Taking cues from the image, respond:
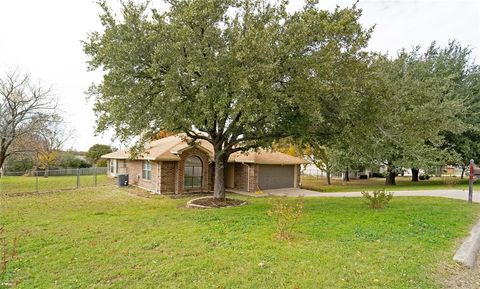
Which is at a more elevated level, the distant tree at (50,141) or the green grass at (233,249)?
the distant tree at (50,141)

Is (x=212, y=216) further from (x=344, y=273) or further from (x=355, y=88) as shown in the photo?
(x=355, y=88)

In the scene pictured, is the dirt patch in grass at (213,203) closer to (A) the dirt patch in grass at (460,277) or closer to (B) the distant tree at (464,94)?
(A) the dirt patch in grass at (460,277)

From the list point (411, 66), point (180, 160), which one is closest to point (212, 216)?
point (180, 160)

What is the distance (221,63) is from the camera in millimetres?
10188

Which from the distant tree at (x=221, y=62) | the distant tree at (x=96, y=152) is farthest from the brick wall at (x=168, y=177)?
the distant tree at (x=96, y=152)

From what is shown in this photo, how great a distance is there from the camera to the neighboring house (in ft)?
60.6

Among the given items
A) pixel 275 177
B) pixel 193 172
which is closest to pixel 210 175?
pixel 193 172

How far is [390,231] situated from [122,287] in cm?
638

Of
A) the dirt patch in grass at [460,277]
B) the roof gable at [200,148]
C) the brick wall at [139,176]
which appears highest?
the roof gable at [200,148]

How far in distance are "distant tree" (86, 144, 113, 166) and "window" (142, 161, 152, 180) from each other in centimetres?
2299

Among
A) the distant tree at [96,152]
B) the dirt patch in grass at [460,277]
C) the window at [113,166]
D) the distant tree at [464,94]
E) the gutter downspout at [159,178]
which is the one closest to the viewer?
the dirt patch in grass at [460,277]

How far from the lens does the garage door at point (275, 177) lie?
2111cm

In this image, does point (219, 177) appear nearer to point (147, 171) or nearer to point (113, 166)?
point (147, 171)

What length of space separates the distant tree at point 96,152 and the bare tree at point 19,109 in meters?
22.0
